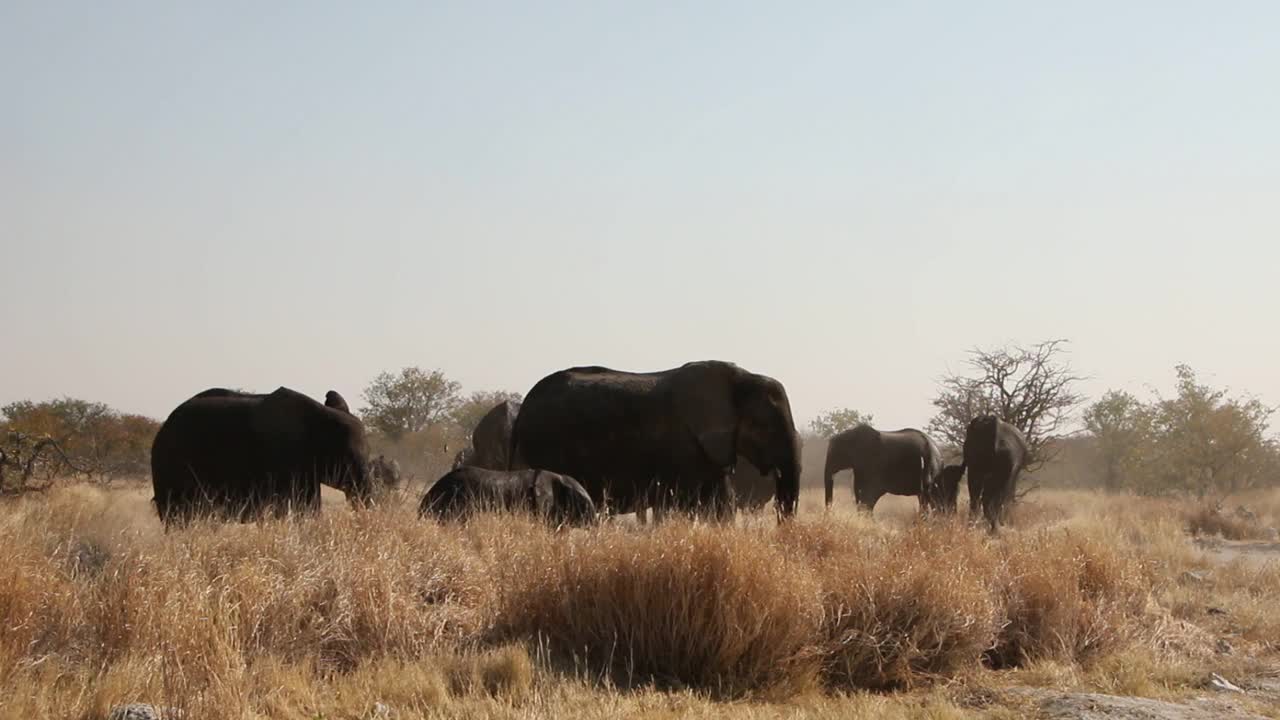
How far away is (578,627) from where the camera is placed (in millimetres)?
8562

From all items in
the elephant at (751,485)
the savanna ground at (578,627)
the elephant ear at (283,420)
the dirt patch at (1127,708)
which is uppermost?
the elephant ear at (283,420)

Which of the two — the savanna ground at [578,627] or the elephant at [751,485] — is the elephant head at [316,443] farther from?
the elephant at [751,485]

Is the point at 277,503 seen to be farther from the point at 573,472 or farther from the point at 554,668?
the point at 554,668

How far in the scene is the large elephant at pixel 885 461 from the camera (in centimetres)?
2517

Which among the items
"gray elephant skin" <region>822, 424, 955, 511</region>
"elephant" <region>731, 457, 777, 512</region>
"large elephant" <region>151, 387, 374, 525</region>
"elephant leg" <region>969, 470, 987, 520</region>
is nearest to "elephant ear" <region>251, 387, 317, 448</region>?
"large elephant" <region>151, 387, 374, 525</region>

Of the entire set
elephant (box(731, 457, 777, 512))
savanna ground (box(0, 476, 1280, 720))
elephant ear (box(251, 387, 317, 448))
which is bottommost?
savanna ground (box(0, 476, 1280, 720))

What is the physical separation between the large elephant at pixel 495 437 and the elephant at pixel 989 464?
25.0 ft

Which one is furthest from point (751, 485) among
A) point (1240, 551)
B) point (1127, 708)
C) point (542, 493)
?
point (1127, 708)

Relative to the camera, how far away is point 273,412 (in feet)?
43.1

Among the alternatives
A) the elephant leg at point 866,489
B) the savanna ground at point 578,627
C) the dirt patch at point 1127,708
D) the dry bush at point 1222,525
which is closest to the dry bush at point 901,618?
the savanna ground at point 578,627

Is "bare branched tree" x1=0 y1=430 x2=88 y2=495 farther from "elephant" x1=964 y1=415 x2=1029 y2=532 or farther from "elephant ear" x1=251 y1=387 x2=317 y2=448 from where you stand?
"elephant" x1=964 y1=415 x2=1029 y2=532

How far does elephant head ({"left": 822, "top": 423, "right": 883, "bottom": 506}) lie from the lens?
25469mm

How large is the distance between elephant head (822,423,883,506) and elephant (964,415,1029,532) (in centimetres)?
461

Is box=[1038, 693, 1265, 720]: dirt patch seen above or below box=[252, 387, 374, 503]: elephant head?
below
